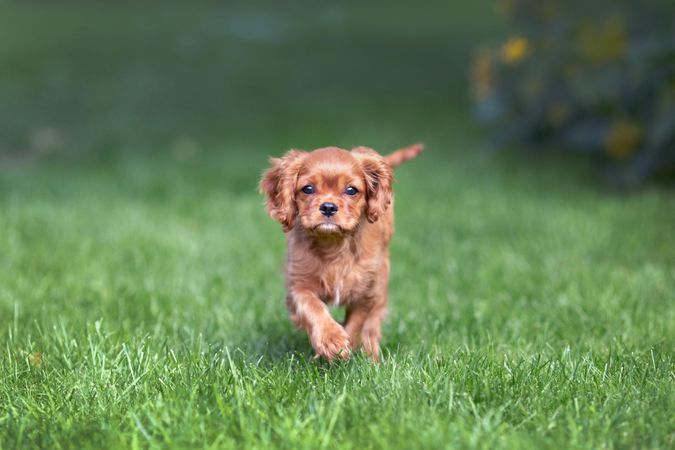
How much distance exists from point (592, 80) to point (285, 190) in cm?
527

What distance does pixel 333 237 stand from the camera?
321 cm

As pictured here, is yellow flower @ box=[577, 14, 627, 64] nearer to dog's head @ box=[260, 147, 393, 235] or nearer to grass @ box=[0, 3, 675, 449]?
grass @ box=[0, 3, 675, 449]

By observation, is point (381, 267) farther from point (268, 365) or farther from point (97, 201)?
point (97, 201)

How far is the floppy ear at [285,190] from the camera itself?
3195 mm

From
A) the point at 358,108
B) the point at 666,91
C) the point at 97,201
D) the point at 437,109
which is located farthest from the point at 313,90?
the point at 666,91

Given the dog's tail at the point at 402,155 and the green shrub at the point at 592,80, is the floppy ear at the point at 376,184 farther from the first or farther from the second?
the green shrub at the point at 592,80

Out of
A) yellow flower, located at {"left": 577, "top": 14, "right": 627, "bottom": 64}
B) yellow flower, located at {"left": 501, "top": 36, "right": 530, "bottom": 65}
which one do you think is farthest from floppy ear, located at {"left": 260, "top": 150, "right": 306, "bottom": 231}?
yellow flower, located at {"left": 501, "top": 36, "right": 530, "bottom": 65}

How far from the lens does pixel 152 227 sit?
650 cm

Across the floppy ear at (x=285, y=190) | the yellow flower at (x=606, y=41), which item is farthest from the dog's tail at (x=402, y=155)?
the yellow flower at (x=606, y=41)

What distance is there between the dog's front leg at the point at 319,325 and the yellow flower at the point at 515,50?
18.9 ft

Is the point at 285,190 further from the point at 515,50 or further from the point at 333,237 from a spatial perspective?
the point at 515,50

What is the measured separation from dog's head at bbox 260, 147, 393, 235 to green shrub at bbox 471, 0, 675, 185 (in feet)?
14.3

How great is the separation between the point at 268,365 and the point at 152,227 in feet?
11.6

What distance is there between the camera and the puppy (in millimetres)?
3041
